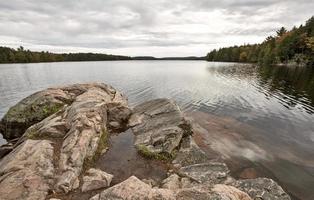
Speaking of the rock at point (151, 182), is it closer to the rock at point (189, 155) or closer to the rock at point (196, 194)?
the rock at point (189, 155)

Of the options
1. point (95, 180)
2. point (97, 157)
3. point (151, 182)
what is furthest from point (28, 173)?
point (151, 182)

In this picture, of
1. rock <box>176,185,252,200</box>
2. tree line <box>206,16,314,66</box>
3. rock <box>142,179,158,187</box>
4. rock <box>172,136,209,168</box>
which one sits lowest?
rock <box>172,136,209,168</box>

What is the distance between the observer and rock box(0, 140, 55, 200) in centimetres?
1015

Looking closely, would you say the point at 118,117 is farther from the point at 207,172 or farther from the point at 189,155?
the point at 207,172

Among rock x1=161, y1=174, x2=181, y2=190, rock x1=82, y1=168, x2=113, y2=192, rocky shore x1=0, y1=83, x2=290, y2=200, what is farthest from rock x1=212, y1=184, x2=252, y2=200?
rock x1=82, y1=168, x2=113, y2=192

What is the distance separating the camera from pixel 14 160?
478 inches

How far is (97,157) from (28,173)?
14.9 ft

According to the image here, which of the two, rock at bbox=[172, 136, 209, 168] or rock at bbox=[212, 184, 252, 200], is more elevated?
rock at bbox=[212, 184, 252, 200]

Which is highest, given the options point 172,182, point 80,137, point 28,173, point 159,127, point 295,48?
point 295,48

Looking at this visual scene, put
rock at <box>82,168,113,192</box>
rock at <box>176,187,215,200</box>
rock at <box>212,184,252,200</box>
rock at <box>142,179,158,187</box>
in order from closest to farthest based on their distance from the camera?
rock at <box>176,187,215,200</box> → rock at <box>212,184,252,200</box> → rock at <box>82,168,113,192</box> → rock at <box>142,179,158,187</box>

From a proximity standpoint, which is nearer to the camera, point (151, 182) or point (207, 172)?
point (151, 182)

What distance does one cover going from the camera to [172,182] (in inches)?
486

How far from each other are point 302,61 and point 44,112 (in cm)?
11560

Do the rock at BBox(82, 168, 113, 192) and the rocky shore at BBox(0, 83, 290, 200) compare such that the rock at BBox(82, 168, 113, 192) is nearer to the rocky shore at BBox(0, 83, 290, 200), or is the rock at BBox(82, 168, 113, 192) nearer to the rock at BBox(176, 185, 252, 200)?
the rocky shore at BBox(0, 83, 290, 200)
